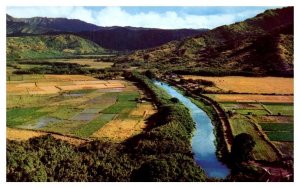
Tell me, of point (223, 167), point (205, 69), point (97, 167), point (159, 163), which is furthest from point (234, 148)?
point (205, 69)

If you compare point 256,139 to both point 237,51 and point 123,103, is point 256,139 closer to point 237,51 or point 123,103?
point 123,103

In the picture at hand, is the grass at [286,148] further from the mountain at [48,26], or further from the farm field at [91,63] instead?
the farm field at [91,63]

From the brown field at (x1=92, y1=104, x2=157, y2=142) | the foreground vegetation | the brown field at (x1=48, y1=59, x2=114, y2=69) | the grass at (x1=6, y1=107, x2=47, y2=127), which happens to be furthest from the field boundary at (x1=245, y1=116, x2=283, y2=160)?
the brown field at (x1=48, y1=59, x2=114, y2=69)

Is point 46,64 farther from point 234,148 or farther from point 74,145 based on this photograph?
point 234,148

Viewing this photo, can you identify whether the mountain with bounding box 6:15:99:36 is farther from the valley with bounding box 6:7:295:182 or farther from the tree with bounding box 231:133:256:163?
the tree with bounding box 231:133:256:163

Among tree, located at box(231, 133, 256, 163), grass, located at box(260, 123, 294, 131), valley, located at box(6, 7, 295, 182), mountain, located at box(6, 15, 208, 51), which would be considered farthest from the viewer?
mountain, located at box(6, 15, 208, 51)

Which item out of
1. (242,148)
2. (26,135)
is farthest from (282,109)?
(26,135)
